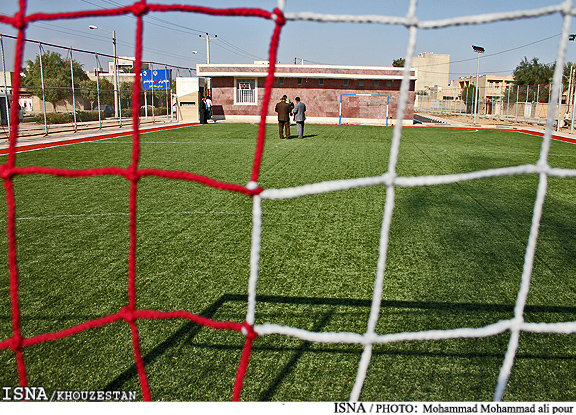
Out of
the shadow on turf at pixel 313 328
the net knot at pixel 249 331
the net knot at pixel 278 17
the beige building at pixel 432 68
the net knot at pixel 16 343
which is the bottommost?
the shadow on turf at pixel 313 328

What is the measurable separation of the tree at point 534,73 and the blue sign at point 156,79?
130 ft

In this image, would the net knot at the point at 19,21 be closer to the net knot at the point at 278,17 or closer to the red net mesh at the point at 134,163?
the red net mesh at the point at 134,163

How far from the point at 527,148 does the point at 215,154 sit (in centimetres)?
895

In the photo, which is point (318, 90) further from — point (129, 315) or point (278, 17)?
point (129, 315)

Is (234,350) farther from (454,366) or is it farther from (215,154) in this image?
(215,154)

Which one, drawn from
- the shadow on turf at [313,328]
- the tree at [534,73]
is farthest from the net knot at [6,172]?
the tree at [534,73]

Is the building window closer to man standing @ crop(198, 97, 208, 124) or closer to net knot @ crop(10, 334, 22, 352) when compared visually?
man standing @ crop(198, 97, 208, 124)

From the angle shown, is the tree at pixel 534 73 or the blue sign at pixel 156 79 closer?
the blue sign at pixel 156 79

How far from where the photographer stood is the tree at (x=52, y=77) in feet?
44.8

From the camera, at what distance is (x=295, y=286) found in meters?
3.27

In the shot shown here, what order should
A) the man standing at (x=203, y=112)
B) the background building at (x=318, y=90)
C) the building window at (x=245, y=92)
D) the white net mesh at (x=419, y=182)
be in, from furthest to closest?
the building window at (x=245, y=92) → the background building at (x=318, y=90) → the man standing at (x=203, y=112) → the white net mesh at (x=419, y=182)

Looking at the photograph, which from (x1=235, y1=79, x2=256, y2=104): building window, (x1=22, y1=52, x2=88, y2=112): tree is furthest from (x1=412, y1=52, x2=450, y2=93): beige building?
(x1=22, y1=52, x2=88, y2=112): tree

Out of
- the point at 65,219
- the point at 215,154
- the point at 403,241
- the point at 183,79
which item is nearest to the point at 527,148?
the point at 215,154

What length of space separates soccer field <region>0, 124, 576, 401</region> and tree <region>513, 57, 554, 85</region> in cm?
4757
